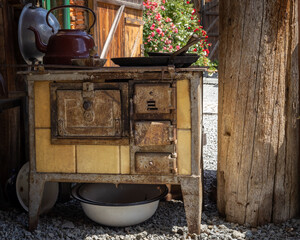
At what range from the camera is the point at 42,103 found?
2.48 meters

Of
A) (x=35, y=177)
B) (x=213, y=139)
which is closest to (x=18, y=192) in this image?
(x=35, y=177)

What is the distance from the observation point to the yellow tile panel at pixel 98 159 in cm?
246

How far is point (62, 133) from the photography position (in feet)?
8.05

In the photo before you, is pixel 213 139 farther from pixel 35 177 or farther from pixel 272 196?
pixel 35 177

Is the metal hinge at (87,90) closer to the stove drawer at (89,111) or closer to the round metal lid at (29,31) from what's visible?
the stove drawer at (89,111)

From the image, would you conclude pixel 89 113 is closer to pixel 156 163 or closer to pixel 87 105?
pixel 87 105

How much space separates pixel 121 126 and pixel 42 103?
1.59 ft

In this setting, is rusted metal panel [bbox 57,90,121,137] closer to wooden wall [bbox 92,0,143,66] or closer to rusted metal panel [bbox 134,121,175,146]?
rusted metal panel [bbox 134,121,175,146]

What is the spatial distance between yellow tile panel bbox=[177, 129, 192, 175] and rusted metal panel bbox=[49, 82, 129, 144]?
A: 30 cm

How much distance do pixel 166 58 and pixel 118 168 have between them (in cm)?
68

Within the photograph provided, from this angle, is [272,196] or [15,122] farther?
[15,122]

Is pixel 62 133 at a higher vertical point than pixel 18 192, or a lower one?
higher

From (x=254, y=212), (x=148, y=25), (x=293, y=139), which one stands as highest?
(x=148, y=25)

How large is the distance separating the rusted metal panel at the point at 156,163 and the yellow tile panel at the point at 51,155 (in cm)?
40
